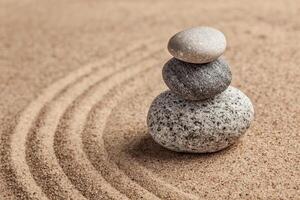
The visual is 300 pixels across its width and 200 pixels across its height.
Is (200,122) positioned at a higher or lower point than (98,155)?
higher

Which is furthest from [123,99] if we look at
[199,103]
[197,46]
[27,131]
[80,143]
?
[197,46]

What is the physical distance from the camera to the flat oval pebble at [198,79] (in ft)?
10.7

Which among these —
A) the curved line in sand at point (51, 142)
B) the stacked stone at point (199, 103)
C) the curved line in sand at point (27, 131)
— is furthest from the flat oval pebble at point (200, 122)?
the curved line in sand at point (27, 131)

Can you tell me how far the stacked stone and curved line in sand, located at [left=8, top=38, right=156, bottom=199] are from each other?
77cm

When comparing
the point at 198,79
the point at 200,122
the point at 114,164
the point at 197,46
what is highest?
the point at 197,46

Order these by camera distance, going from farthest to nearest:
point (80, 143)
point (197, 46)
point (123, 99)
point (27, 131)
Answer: point (123, 99) < point (27, 131) < point (80, 143) < point (197, 46)

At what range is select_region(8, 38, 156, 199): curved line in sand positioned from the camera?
127 inches

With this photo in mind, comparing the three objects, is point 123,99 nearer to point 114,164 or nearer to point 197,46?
point 114,164

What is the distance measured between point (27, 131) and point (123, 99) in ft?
2.38

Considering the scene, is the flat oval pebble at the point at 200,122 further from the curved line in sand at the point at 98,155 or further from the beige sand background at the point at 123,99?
the curved line in sand at the point at 98,155

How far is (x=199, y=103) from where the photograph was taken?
Answer: 3.36 meters

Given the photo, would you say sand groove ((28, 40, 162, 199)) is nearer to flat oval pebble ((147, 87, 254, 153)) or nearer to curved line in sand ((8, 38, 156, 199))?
curved line in sand ((8, 38, 156, 199))

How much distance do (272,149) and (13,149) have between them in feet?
5.20

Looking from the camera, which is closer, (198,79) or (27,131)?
(198,79)
